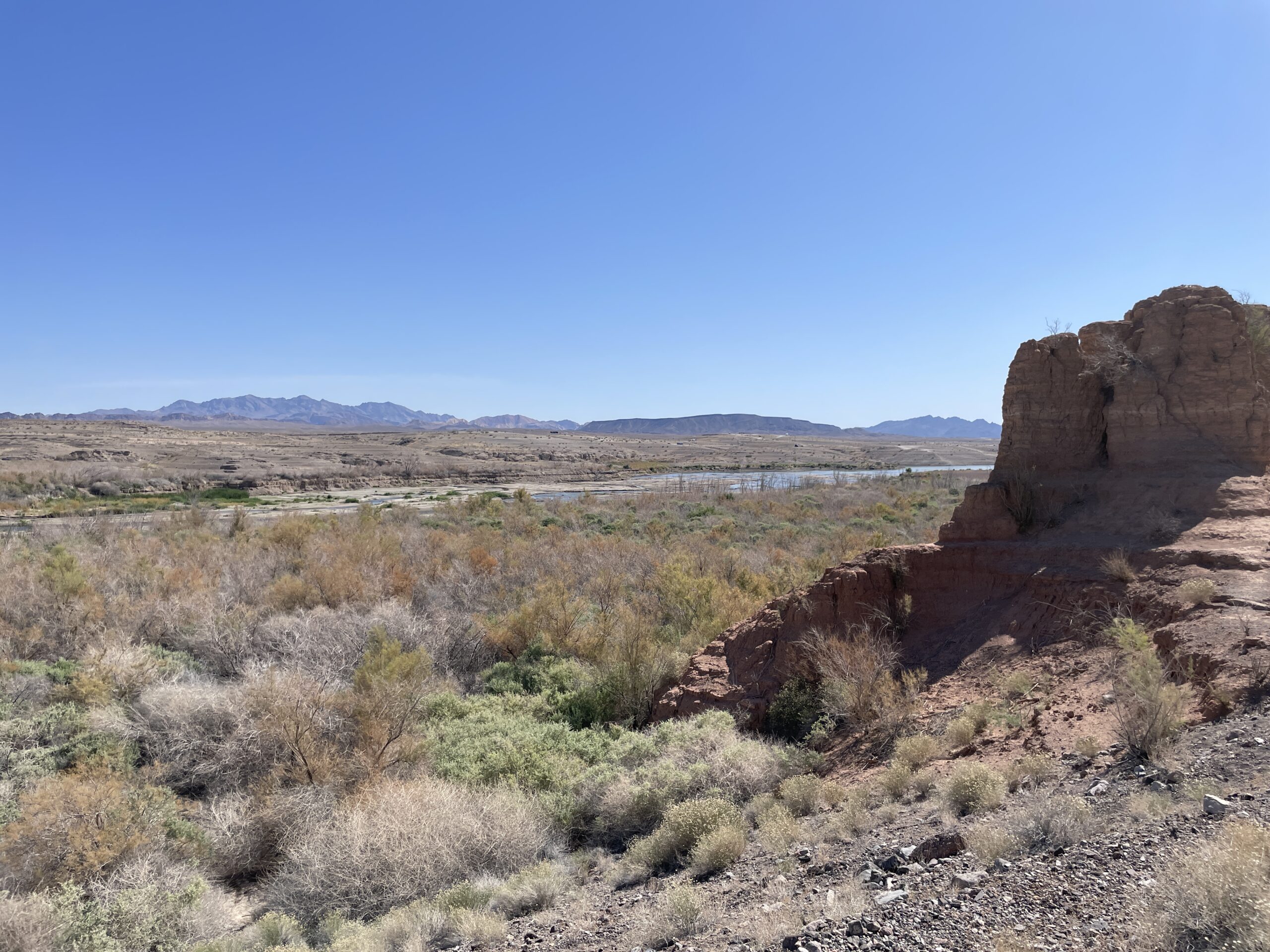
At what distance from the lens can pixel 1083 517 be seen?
9445mm

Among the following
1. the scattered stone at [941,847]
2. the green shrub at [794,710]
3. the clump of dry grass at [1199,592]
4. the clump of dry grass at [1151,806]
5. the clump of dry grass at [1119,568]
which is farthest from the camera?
the green shrub at [794,710]

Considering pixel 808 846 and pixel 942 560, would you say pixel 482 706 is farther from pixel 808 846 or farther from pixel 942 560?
pixel 942 560

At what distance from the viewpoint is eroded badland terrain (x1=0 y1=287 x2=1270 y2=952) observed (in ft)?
15.4

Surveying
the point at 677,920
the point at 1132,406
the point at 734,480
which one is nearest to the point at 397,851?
the point at 677,920

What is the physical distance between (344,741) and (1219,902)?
8.93 metres

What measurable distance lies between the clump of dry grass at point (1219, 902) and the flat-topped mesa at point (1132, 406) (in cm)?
692

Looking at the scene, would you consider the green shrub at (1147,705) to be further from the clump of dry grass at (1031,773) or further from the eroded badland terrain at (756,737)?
the clump of dry grass at (1031,773)

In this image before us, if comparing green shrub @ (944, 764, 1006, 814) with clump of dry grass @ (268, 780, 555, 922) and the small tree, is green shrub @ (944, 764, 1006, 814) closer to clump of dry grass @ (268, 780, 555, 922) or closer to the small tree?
clump of dry grass @ (268, 780, 555, 922)

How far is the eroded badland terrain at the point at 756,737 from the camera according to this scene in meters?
4.68

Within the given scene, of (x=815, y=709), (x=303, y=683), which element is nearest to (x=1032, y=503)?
(x=815, y=709)

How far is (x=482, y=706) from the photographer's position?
427 inches

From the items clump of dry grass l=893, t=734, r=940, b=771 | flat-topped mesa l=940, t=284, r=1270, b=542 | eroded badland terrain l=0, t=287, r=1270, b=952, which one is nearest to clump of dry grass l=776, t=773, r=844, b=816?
eroded badland terrain l=0, t=287, r=1270, b=952

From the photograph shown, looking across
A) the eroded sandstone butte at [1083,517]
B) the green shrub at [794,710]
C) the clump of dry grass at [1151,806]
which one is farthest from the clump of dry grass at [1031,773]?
the green shrub at [794,710]

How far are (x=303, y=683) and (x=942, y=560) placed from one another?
9.32m
